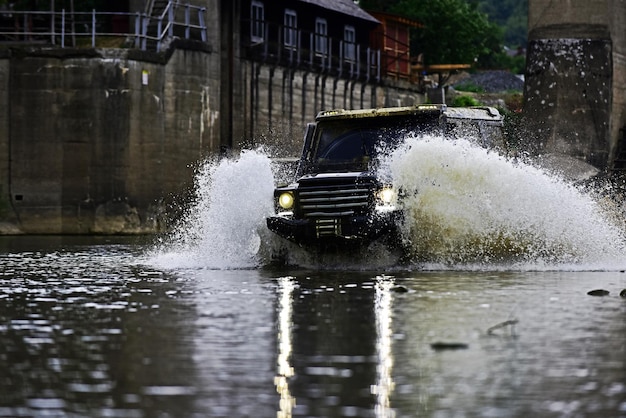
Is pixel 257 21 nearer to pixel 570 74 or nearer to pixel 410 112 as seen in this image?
pixel 570 74

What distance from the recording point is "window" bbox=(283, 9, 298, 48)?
62.2 metres

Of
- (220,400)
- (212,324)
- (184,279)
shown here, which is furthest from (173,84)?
(220,400)

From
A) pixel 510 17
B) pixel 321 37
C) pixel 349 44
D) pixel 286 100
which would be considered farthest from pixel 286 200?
pixel 510 17

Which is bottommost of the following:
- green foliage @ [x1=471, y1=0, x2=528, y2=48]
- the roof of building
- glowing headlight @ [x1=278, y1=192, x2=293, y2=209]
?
glowing headlight @ [x1=278, y1=192, x2=293, y2=209]

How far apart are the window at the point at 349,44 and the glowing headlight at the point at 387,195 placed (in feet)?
156

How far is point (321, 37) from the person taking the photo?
217 feet

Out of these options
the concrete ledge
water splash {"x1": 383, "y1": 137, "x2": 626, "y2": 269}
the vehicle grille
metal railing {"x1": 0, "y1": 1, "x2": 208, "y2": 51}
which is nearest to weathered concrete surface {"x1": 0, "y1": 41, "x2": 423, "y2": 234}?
metal railing {"x1": 0, "y1": 1, "x2": 208, "y2": 51}

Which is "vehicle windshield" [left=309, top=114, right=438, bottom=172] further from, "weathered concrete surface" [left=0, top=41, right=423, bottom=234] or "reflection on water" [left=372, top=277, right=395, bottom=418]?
"weathered concrete surface" [left=0, top=41, right=423, bottom=234]

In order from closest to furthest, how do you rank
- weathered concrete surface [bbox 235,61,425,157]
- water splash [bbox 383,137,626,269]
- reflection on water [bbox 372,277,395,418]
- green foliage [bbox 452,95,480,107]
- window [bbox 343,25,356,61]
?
reflection on water [bbox 372,277,395,418], water splash [bbox 383,137,626,269], weathered concrete surface [bbox 235,61,425,157], window [bbox 343,25,356,61], green foliage [bbox 452,95,480,107]

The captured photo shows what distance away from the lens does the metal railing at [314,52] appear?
5815 centimetres

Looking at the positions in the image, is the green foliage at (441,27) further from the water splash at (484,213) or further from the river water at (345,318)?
the water splash at (484,213)

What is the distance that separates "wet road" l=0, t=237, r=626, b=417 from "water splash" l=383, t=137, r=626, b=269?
2.43m

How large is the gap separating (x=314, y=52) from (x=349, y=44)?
5.63 meters

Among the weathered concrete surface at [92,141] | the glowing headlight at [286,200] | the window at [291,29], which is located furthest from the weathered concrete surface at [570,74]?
the glowing headlight at [286,200]
